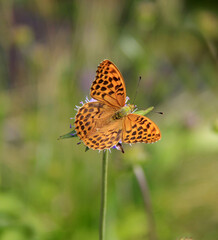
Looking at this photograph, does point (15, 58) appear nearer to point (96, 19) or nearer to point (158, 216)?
point (96, 19)

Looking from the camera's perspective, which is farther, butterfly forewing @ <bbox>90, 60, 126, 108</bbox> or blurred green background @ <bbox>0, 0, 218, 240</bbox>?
blurred green background @ <bbox>0, 0, 218, 240</bbox>

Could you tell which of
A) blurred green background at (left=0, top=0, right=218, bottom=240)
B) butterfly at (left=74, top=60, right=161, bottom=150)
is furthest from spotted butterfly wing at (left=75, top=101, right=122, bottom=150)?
blurred green background at (left=0, top=0, right=218, bottom=240)

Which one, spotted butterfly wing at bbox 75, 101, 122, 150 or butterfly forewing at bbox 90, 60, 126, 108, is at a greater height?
butterfly forewing at bbox 90, 60, 126, 108

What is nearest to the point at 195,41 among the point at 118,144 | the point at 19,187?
the point at 19,187

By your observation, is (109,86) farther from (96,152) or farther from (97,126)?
(96,152)

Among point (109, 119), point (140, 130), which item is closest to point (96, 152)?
point (109, 119)

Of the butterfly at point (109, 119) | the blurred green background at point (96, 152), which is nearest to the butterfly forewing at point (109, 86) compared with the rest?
the butterfly at point (109, 119)

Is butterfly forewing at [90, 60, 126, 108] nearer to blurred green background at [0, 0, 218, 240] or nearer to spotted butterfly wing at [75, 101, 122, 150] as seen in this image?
spotted butterfly wing at [75, 101, 122, 150]
